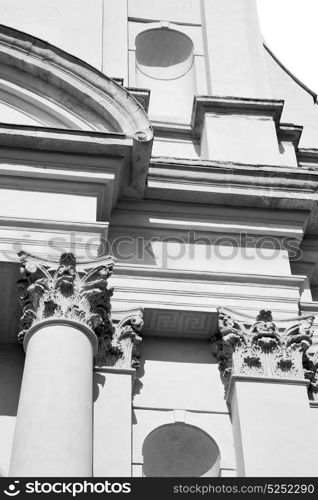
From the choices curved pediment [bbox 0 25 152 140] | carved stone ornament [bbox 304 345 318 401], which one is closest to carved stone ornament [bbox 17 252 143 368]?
carved stone ornament [bbox 304 345 318 401]

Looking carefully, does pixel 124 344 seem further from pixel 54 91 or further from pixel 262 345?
pixel 54 91

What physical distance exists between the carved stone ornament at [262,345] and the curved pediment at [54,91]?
3.31 meters

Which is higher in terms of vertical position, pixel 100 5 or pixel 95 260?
pixel 100 5

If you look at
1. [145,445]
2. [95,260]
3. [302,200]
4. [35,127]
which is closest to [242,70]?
[302,200]

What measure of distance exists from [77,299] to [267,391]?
2.48 metres

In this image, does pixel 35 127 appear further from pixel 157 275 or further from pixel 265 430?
pixel 265 430

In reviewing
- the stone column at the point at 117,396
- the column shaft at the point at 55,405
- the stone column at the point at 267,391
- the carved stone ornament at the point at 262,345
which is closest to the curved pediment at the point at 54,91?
the stone column at the point at 117,396

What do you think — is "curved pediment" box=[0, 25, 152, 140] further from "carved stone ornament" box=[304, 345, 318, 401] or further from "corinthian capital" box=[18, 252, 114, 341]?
"carved stone ornament" box=[304, 345, 318, 401]

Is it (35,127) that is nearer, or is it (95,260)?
(95,260)

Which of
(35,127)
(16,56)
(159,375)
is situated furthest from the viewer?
(16,56)

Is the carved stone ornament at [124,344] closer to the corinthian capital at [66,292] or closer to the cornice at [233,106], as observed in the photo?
the corinthian capital at [66,292]

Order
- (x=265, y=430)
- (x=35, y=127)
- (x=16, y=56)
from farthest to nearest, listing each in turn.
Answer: (x=16, y=56) < (x=35, y=127) < (x=265, y=430)

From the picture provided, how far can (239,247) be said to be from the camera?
45.8ft

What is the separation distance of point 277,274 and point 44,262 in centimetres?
326
